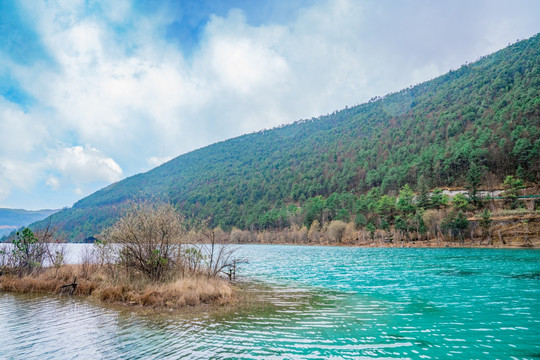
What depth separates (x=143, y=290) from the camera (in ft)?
44.7

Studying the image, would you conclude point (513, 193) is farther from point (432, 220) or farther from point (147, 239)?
point (147, 239)

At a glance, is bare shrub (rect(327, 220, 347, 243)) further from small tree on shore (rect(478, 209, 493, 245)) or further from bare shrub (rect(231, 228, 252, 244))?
bare shrub (rect(231, 228, 252, 244))

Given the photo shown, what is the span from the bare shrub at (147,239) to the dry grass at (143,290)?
892 millimetres

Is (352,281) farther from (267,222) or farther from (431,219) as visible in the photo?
(267,222)

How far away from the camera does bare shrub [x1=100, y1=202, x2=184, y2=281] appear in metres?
14.9

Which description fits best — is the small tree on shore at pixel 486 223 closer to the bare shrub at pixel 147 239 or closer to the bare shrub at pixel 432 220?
the bare shrub at pixel 432 220

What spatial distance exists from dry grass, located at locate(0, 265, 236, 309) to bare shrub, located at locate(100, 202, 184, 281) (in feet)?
2.93

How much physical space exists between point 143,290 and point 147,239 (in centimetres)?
256

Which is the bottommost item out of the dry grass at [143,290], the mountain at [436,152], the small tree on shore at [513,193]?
the dry grass at [143,290]

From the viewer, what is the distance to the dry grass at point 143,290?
12.9 m

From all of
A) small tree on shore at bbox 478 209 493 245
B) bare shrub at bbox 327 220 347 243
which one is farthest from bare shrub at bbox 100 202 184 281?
bare shrub at bbox 327 220 347 243

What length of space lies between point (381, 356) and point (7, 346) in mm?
10022

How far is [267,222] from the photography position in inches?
5866

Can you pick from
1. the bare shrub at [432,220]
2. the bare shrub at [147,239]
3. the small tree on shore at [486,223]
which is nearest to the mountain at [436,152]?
the bare shrub at [432,220]
